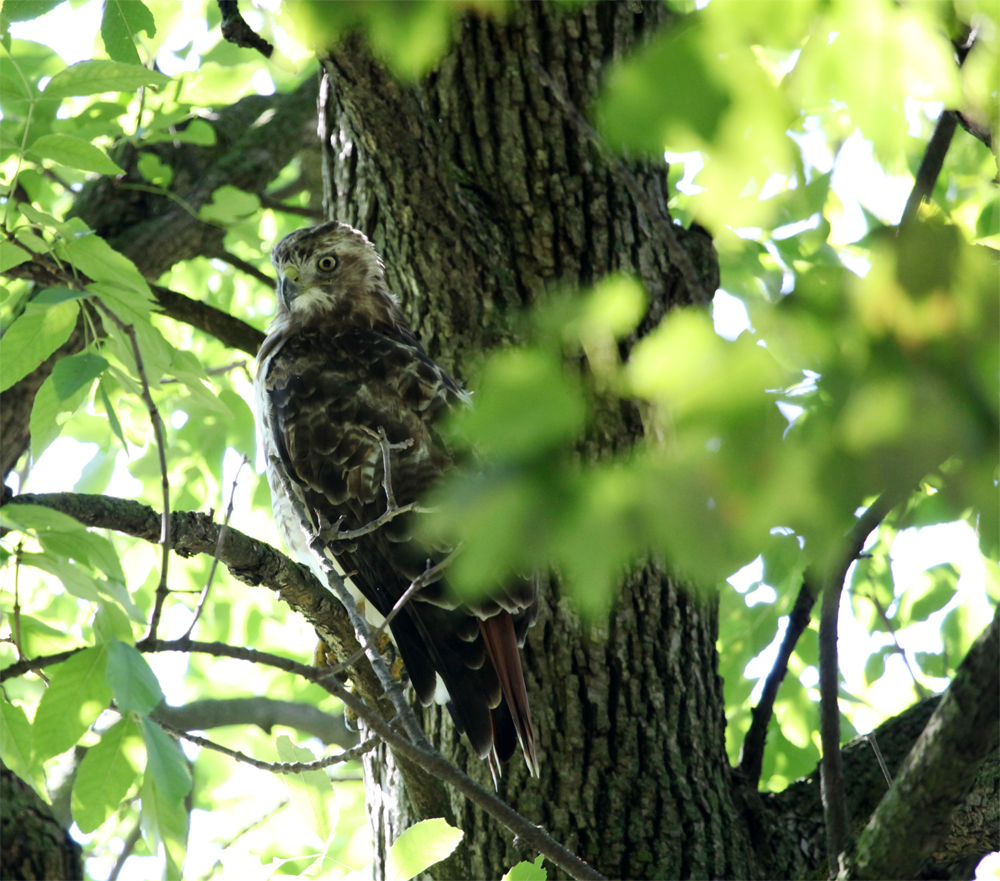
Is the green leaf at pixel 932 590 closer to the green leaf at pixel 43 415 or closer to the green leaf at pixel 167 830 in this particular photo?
the green leaf at pixel 167 830

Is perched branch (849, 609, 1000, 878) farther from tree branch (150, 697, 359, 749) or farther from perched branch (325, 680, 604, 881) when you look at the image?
tree branch (150, 697, 359, 749)

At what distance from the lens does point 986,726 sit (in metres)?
1.17

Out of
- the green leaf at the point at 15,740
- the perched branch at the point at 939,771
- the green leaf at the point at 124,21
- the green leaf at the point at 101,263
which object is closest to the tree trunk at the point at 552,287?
the green leaf at the point at 124,21

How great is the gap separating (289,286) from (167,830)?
2.51m

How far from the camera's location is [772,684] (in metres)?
2.67

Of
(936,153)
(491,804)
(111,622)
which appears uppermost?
(936,153)

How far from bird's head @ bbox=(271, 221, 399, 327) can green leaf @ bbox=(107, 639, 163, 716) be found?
235cm

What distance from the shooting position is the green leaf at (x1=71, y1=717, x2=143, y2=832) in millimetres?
1702

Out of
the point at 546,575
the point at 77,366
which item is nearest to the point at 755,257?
the point at 546,575

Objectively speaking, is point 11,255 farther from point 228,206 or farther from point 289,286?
point 289,286

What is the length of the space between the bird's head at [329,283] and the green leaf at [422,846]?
233 centimetres

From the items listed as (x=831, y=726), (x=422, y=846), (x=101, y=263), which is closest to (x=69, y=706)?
(x=422, y=846)

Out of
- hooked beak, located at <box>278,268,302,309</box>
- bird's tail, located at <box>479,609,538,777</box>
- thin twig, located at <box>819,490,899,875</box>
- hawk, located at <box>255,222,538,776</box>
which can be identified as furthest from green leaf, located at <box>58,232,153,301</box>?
thin twig, located at <box>819,490,899,875</box>

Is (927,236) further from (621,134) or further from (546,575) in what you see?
(546,575)
